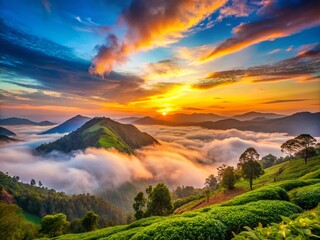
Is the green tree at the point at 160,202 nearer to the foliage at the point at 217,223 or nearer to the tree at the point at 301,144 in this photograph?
the foliage at the point at 217,223

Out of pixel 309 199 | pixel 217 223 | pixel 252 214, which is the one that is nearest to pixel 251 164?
pixel 309 199

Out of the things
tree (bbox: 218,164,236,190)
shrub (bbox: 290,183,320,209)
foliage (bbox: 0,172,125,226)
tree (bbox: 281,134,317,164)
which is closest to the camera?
shrub (bbox: 290,183,320,209)

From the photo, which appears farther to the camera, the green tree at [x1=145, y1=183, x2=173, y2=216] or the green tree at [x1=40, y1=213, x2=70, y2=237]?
the green tree at [x1=40, y1=213, x2=70, y2=237]

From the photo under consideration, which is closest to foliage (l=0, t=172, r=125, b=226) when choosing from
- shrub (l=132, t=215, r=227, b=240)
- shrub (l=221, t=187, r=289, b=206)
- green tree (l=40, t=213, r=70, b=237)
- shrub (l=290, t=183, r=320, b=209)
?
green tree (l=40, t=213, r=70, b=237)

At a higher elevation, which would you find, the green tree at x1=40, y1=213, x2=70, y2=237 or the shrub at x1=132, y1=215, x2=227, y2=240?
the shrub at x1=132, y1=215, x2=227, y2=240

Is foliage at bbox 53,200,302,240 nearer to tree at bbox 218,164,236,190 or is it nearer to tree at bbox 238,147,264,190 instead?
tree at bbox 238,147,264,190

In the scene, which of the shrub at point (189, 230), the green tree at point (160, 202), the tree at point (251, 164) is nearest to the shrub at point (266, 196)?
the shrub at point (189, 230)

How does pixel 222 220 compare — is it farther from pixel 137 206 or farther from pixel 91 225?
pixel 91 225

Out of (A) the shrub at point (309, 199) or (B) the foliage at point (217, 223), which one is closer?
(B) the foliage at point (217, 223)

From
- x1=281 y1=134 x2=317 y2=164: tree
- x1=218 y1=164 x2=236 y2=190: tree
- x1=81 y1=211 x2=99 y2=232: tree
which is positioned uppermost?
x1=281 y1=134 x2=317 y2=164: tree


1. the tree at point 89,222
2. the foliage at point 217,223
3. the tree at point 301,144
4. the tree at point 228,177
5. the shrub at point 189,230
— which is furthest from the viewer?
the tree at point 301,144

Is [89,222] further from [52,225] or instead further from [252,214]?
[252,214]

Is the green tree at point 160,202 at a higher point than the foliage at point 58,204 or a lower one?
higher

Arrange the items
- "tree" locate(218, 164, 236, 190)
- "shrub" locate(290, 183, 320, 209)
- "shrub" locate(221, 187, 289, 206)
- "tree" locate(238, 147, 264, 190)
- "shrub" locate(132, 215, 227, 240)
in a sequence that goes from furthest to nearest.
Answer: "tree" locate(218, 164, 236, 190) → "tree" locate(238, 147, 264, 190) → "shrub" locate(221, 187, 289, 206) → "shrub" locate(290, 183, 320, 209) → "shrub" locate(132, 215, 227, 240)
